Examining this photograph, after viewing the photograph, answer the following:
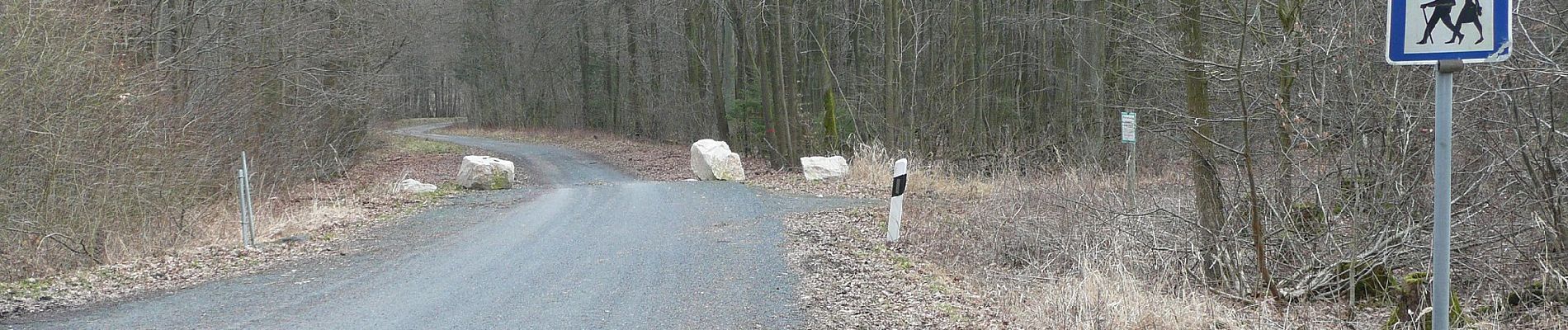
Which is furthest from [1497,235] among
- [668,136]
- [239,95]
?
[668,136]

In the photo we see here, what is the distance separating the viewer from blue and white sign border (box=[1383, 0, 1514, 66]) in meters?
3.91

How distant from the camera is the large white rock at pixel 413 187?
17.8 metres

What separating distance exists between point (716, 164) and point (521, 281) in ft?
40.9

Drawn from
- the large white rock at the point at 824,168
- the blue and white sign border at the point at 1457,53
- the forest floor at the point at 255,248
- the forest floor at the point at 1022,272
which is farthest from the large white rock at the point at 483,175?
the blue and white sign border at the point at 1457,53

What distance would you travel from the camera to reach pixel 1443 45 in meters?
4.07

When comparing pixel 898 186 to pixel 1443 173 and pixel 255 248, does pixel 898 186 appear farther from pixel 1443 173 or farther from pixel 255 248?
pixel 1443 173

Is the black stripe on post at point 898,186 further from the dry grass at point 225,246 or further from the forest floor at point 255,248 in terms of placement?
the dry grass at point 225,246

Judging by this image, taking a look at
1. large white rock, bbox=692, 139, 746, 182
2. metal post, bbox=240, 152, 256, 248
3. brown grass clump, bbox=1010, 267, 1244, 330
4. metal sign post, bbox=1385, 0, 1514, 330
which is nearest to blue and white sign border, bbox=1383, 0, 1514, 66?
metal sign post, bbox=1385, 0, 1514, 330

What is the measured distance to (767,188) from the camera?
18.6m

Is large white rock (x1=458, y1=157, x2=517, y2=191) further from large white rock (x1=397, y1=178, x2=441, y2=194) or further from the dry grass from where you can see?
large white rock (x1=397, y1=178, x2=441, y2=194)

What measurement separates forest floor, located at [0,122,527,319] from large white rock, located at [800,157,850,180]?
19.3ft

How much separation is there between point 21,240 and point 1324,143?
417 inches

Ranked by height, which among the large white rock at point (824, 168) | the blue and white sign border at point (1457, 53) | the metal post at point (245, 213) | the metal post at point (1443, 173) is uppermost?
the blue and white sign border at point (1457, 53)

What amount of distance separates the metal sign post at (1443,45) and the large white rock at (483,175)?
16.4 m
